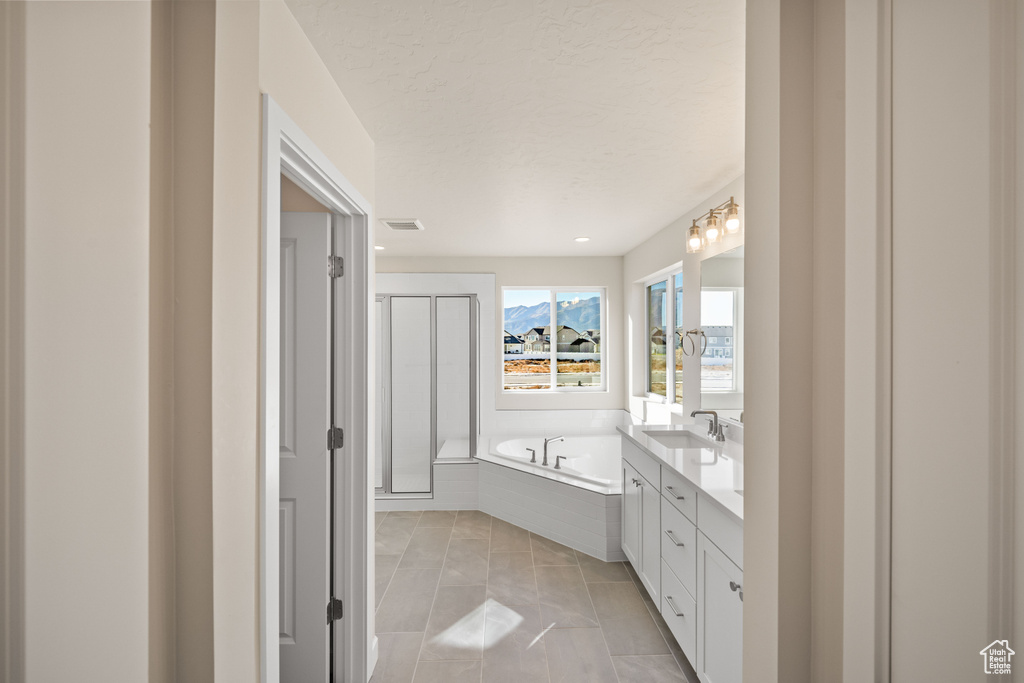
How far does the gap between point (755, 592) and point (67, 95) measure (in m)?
1.38

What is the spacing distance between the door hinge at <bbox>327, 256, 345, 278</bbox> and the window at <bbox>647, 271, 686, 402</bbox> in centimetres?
249

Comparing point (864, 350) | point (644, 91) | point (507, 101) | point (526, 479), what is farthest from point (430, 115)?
point (526, 479)

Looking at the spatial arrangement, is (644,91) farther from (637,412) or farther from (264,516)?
(637,412)

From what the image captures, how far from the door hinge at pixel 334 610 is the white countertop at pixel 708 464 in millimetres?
1565

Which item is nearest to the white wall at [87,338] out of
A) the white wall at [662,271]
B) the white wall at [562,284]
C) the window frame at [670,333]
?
the white wall at [662,271]

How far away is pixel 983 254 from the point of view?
0.54 metres

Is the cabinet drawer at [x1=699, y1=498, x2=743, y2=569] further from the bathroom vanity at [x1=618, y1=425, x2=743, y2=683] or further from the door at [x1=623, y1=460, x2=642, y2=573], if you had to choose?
the door at [x1=623, y1=460, x2=642, y2=573]

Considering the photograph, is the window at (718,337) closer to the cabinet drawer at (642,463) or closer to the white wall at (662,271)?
the white wall at (662,271)

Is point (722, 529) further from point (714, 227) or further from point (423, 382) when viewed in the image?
Answer: point (423, 382)

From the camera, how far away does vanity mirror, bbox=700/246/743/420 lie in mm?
2746

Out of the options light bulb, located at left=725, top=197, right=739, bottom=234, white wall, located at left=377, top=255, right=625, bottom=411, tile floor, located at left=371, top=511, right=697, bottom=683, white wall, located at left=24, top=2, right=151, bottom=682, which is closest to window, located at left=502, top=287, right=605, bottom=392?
white wall, located at left=377, top=255, right=625, bottom=411

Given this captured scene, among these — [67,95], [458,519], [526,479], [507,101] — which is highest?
[507,101]

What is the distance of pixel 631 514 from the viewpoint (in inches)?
118
